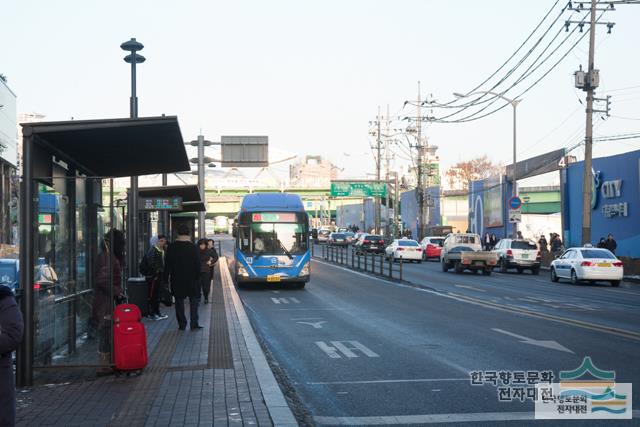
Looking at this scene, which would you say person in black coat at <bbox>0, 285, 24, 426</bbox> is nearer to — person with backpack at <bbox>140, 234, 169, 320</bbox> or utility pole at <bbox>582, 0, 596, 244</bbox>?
person with backpack at <bbox>140, 234, 169, 320</bbox>

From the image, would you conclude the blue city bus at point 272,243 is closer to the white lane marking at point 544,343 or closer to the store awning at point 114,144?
the white lane marking at point 544,343

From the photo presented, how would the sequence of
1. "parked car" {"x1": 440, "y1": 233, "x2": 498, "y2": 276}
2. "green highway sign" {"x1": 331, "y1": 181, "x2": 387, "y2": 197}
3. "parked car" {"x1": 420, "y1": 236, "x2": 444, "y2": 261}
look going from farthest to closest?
"green highway sign" {"x1": 331, "y1": 181, "x2": 387, "y2": 197} < "parked car" {"x1": 420, "y1": 236, "x2": 444, "y2": 261} < "parked car" {"x1": 440, "y1": 233, "x2": 498, "y2": 276}

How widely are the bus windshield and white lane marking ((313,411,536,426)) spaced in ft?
68.3

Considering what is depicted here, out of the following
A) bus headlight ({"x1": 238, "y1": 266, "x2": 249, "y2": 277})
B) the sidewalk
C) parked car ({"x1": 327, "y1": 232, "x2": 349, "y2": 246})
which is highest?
parked car ({"x1": 327, "y1": 232, "x2": 349, "y2": 246})

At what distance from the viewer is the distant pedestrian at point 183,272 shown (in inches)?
594

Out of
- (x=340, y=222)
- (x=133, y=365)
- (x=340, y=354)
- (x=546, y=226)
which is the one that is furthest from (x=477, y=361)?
(x=340, y=222)

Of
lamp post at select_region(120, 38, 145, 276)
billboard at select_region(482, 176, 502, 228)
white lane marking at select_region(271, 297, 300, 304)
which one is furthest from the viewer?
billboard at select_region(482, 176, 502, 228)

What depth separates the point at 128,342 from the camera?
1001 cm

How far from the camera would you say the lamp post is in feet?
61.6

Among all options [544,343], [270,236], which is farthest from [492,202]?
[544,343]

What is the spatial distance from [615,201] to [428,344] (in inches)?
1337

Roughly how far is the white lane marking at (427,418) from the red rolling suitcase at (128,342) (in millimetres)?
2832

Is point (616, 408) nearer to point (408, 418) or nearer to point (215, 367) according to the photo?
point (408, 418)

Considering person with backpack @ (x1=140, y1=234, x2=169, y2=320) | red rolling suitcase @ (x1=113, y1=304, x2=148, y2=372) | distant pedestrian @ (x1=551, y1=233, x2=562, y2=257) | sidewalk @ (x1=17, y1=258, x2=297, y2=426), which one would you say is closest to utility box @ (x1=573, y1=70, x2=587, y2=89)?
distant pedestrian @ (x1=551, y1=233, x2=562, y2=257)
